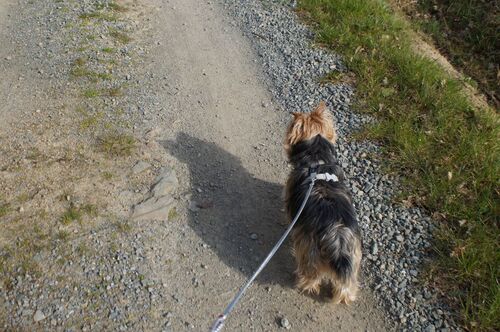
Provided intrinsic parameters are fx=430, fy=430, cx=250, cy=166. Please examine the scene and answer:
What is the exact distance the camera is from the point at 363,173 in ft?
23.3

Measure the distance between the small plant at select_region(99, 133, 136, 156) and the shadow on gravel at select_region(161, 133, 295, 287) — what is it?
0.61 meters

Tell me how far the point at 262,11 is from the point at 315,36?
189 centimetres

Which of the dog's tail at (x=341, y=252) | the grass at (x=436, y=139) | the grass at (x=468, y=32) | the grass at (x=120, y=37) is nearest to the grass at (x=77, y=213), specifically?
the dog's tail at (x=341, y=252)

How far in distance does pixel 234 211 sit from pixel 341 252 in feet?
7.66

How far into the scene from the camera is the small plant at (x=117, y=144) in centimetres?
727

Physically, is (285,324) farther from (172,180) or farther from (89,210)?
(89,210)

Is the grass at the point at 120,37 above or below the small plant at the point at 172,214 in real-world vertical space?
below

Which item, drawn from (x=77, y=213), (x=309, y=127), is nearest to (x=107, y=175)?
(x=77, y=213)

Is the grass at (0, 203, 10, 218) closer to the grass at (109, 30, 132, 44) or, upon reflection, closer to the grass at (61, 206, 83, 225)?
the grass at (61, 206, 83, 225)

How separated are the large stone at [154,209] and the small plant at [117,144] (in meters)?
1.19

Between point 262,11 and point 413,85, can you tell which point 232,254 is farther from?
point 262,11

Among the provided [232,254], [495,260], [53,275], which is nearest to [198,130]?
[232,254]

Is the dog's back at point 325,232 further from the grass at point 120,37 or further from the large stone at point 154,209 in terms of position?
the grass at point 120,37

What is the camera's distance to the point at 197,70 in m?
9.44
